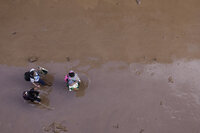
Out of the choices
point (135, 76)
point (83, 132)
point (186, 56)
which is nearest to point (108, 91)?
point (135, 76)

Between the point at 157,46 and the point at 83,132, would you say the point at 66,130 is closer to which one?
the point at 83,132

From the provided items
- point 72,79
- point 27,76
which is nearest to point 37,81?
point 27,76

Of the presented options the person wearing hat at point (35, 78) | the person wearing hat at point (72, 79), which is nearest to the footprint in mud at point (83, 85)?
the person wearing hat at point (72, 79)

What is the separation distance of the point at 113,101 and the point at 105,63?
1.69 m

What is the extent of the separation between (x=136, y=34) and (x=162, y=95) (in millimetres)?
3096

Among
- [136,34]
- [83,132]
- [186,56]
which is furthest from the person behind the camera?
[136,34]

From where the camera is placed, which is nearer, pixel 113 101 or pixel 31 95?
pixel 31 95

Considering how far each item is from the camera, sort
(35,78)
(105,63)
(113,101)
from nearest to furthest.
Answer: (35,78) → (113,101) → (105,63)

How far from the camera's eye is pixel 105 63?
8.19 metres

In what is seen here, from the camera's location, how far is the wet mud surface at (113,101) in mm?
6898

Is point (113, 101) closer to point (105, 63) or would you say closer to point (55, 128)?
point (105, 63)

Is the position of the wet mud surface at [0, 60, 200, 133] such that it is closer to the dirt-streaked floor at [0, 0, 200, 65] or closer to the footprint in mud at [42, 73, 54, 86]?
the footprint in mud at [42, 73, 54, 86]

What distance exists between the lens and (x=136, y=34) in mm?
9000

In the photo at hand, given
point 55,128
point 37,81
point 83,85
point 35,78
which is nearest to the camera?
point 55,128
